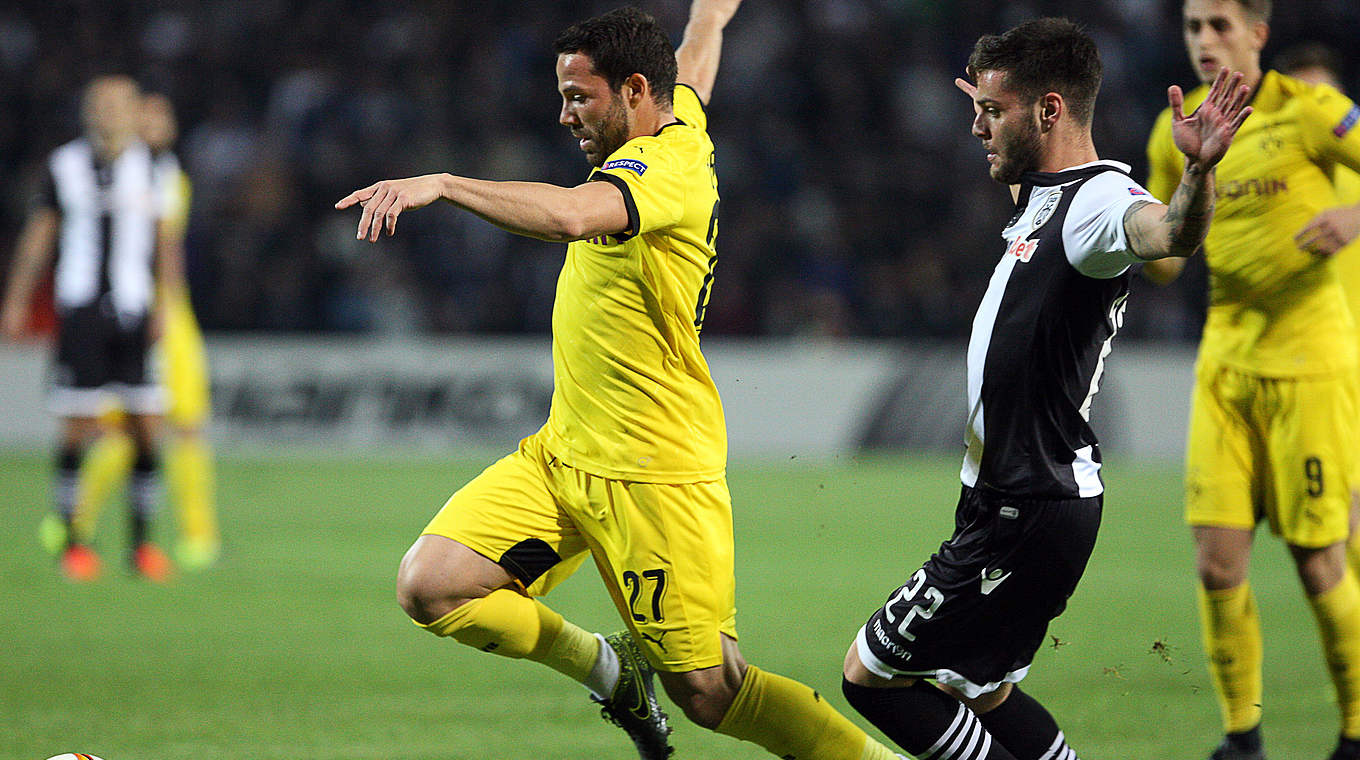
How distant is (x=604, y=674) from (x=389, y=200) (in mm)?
1810

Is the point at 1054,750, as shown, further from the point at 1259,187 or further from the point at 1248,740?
the point at 1259,187

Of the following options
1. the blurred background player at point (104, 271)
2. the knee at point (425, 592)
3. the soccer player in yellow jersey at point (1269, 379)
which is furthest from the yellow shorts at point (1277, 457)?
the blurred background player at point (104, 271)

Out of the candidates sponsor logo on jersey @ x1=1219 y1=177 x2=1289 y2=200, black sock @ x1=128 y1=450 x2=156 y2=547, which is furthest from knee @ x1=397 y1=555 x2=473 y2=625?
black sock @ x1=128 y1=450 x2=156 y2=547

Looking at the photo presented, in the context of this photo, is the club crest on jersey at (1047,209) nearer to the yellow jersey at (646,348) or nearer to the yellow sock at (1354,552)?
the yellow jersey at (646,348)

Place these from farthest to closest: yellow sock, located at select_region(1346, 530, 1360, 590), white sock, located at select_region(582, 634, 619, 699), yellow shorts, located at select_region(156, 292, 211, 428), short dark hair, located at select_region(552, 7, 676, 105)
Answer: yellow shorts, located at select_region(156, 292, 211, 428) → yellow sock, located at select_region(1346, 530, 1360, 590) → white sock, located at select_region(582, 634, 619, 699) → short dark hair, located at select_region(552, 7, 676, 105)

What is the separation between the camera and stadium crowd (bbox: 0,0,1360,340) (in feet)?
50.0

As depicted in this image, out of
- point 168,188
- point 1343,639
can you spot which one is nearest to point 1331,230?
point 1343,639

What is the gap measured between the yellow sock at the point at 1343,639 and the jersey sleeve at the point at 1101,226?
211 centimetres

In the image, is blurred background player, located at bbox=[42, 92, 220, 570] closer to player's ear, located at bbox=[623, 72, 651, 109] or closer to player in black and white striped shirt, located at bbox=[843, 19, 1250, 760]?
player's ear, located at bbox=[623, 72, 651, 109]

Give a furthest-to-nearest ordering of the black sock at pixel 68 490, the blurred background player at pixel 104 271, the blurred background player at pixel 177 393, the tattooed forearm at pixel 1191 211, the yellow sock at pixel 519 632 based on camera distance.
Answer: the blurred background player at pixel 177 393, the blurred background player at pixel 104 271, the black sock at pixel 68 490, the yellow sock at pixel 519 632, the tattooed forearm at pixel 1191 211

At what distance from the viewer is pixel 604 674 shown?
14.2 ft

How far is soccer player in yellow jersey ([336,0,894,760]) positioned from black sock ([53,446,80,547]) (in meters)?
4.85

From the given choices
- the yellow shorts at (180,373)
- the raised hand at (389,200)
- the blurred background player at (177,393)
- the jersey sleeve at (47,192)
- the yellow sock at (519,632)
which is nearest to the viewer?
the raised hand at (389,200)

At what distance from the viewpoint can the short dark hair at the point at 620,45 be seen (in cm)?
371
